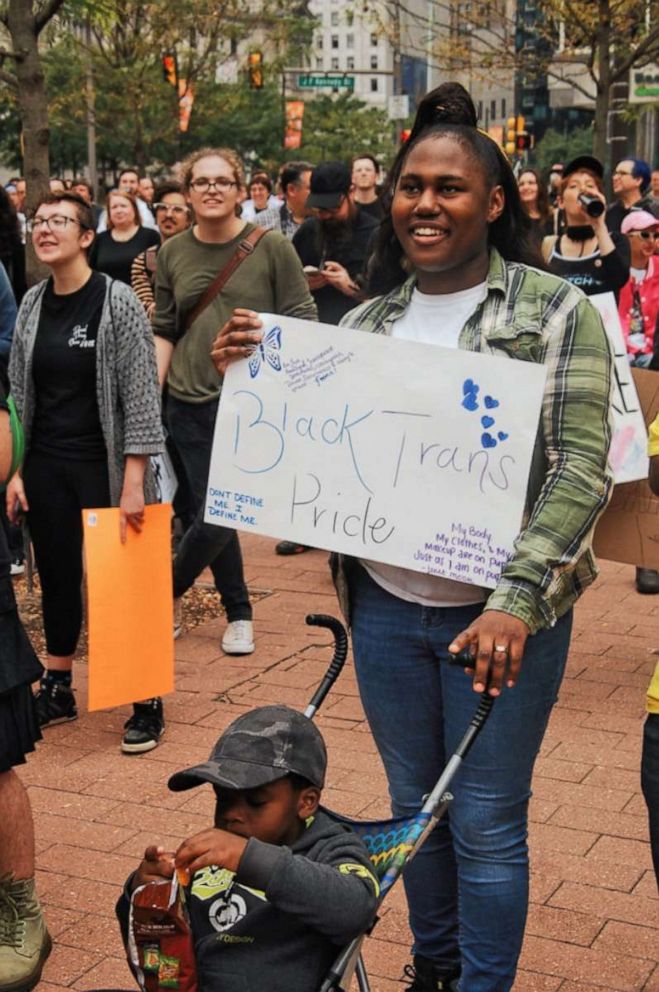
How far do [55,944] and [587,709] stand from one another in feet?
8.49

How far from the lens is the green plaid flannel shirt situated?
3.00 m

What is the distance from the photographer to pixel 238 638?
6844 millimetres

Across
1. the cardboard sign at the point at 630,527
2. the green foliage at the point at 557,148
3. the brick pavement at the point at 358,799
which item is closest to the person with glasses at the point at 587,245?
the brick pavement at the point at 358,799

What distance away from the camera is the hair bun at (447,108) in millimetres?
3191

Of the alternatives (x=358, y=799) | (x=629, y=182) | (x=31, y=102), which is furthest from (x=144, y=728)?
(x=629, y=182)

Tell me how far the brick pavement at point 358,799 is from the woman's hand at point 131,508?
2.75ft

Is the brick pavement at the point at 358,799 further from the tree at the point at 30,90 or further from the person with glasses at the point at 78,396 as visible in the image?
the tree at the point at 30,90

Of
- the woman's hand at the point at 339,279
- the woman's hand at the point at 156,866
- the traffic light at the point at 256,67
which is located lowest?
A: the woman's hand at the point at 156,866

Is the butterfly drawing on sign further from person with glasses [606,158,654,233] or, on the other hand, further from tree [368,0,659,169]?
tree [368,0,659,169]

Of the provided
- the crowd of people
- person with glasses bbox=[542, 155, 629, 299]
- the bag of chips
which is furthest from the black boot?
the bag of chips

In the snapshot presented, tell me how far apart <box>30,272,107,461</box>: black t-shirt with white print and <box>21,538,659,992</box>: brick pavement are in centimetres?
114

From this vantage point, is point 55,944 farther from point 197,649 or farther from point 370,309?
point 197,649

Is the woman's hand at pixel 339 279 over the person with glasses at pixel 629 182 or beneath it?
beneath

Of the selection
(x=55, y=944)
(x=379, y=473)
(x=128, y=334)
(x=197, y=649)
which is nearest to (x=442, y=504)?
(x=379, y=473)
